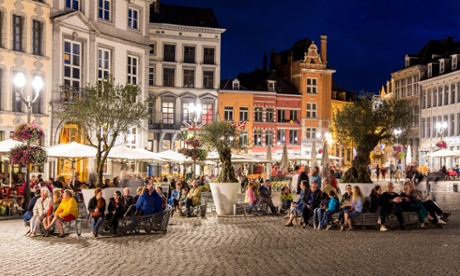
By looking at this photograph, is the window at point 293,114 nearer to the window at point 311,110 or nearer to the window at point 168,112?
the window at point 311,110

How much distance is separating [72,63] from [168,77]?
22734 mm

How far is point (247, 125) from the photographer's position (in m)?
69.2

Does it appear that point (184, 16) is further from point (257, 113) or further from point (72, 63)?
point (72, 63)

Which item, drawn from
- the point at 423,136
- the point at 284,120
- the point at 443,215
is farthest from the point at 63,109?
the point at 423,136

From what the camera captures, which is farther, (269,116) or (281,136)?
(281,136)

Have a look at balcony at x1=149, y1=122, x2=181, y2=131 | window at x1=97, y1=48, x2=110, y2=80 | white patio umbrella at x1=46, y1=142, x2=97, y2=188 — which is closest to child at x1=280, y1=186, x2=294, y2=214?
white patio umbrella at x1=46, y1=142, x2=97, y2=188

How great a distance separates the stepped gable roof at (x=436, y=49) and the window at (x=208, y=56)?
24243mm

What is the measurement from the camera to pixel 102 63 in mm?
40625

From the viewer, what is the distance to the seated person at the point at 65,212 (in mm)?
17016

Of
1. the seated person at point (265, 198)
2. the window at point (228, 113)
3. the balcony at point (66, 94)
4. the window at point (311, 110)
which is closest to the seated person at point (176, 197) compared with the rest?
the seated person at point (265, 198)

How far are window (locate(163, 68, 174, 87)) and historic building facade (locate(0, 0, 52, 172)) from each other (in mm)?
24398

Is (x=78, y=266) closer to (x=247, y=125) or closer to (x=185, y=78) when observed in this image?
(x=185, y=78)

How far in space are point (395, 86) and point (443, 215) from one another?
61.0m

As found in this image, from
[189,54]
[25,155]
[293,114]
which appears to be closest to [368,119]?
[189,54]
